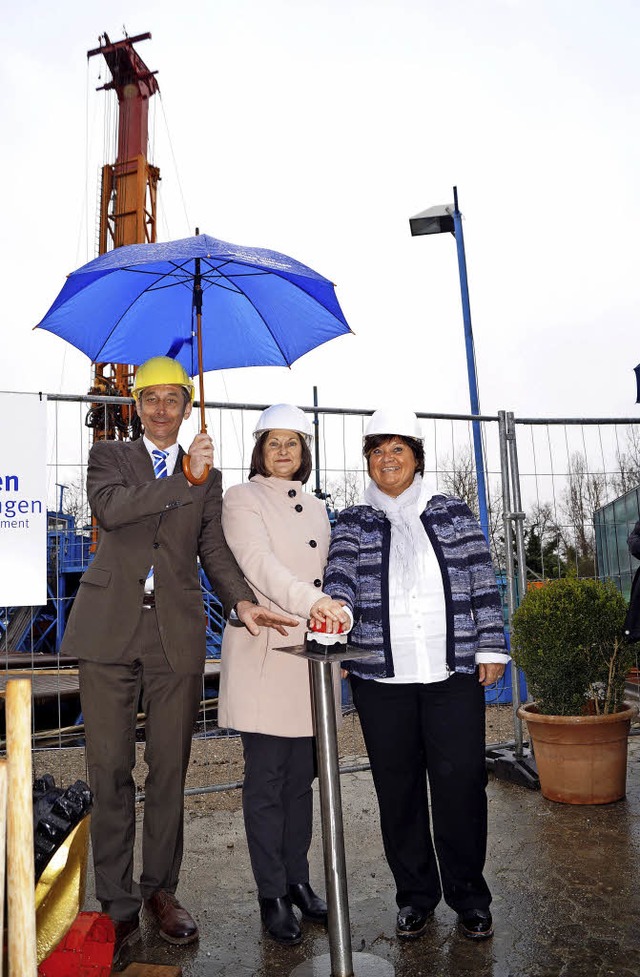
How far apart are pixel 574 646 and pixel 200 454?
8.85ft

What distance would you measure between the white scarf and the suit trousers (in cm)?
91

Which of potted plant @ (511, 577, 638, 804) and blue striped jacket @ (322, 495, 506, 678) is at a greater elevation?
blue striped jacket @ (322, 495, 506, 678)

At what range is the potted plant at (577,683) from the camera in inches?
179

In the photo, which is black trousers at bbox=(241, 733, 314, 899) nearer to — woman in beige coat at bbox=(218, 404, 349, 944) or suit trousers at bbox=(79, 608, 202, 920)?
woman in beige coat at bbox=(218, 404, 349, 944)

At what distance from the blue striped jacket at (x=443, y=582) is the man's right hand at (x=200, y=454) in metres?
0.57

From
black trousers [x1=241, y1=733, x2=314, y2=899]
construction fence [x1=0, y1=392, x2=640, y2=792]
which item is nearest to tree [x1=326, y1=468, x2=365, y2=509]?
construction fence [x1=0, y1=392, x2=640, y2=792]

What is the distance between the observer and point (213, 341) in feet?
13.0

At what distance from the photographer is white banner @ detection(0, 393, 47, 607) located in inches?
169

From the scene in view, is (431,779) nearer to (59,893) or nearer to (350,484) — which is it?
(59,893)

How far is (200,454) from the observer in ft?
9.75

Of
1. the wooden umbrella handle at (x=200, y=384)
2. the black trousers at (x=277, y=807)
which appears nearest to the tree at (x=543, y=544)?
the black trousers at (x=277, y=807)

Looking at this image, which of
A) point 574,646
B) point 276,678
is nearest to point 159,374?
point 276,678

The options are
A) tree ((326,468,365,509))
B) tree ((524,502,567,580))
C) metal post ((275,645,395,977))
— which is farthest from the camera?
tree ((524,502,567,580))

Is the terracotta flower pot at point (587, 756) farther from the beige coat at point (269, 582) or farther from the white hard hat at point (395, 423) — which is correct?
the white hard hat at point (395, 423)
